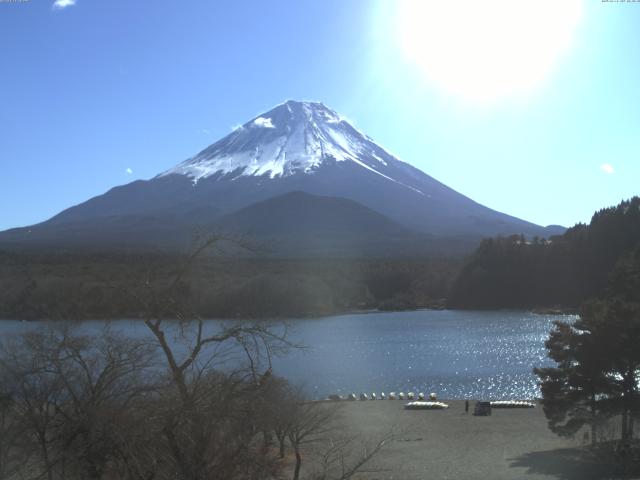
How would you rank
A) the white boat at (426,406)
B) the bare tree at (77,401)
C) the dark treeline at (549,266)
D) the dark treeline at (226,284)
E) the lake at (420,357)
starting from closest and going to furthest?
the bare tree at (77,401)
the dark treeline at (226,284)
the white boat at (426,406)
the lake at (420,357)
the dark treeline at (549,266)

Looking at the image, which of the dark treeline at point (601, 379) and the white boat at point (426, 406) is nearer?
the dark treeline at point (601, 379)

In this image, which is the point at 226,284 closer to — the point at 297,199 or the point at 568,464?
the point at 568,464

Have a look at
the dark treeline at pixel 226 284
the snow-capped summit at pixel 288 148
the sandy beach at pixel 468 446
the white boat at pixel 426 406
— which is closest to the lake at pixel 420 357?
the dark treeline at pixel 226 284

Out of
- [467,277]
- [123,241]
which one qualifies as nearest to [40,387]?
[123,241]

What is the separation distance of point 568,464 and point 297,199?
253ft

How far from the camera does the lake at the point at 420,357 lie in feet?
76.1

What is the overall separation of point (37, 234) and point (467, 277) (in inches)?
1647

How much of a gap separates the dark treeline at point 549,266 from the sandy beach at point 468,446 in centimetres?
4242

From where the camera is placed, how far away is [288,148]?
119 meters

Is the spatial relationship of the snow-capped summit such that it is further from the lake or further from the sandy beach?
the sandy beach

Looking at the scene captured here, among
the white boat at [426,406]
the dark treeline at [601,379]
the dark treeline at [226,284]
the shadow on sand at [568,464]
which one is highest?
the dark treeline at [226,284]

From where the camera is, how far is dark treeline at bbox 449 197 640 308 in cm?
5719

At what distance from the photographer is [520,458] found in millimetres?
12438

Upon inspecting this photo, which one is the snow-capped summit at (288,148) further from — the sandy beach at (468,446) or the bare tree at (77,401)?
the bare tree at (77,401)
